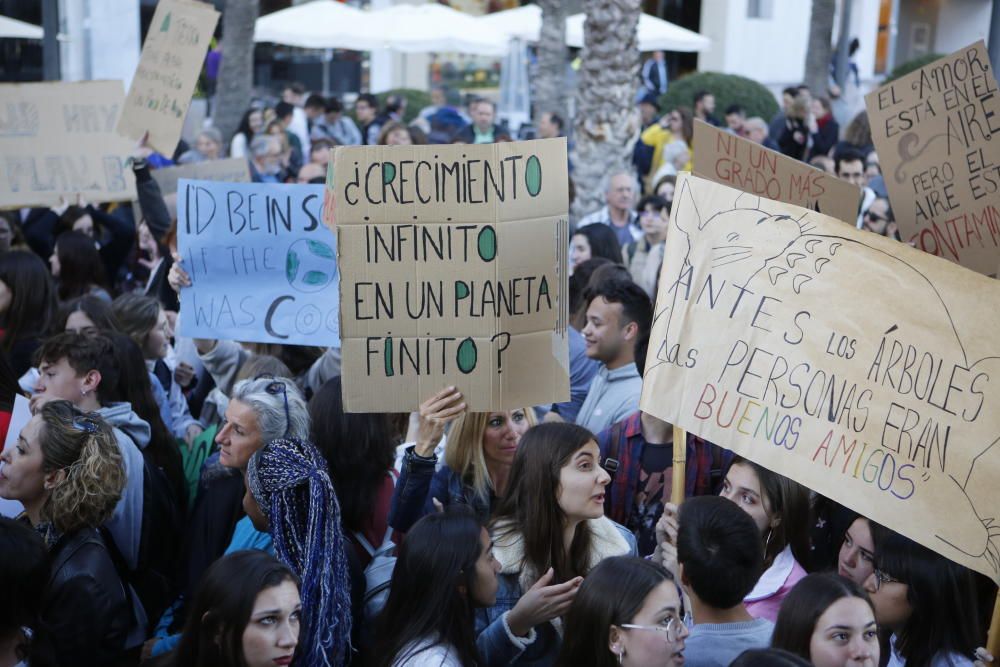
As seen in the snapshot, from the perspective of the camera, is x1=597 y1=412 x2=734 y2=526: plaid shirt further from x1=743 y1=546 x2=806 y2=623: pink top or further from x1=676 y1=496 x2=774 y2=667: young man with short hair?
x1=676 y1=496 x2=774 y2=667: young man with short hair

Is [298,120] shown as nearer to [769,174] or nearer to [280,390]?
[769,174]

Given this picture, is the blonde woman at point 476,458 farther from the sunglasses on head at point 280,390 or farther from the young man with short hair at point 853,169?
the young man with short hair at point 853,169

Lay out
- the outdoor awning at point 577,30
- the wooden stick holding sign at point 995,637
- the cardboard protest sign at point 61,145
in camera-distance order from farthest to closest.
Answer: the outdoor awning at point 577,30 → the cardboard protest sign at point 61,145 → the wooden stick holding sign at point 995,637

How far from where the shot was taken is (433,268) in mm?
4324

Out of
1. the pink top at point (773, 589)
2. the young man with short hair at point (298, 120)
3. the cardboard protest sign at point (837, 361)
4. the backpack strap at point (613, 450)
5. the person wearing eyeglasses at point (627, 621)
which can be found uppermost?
the cardboard protest sign at point (837, 361)

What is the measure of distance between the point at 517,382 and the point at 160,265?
13.6 ft

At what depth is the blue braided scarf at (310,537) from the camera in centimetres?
372

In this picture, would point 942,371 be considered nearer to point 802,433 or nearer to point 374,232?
point 802,433

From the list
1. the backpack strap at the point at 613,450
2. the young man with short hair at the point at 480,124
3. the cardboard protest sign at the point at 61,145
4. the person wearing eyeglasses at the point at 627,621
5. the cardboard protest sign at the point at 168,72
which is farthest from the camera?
the young man with short hair at the point at 480,124

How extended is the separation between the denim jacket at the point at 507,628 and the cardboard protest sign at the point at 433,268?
0.56 meters

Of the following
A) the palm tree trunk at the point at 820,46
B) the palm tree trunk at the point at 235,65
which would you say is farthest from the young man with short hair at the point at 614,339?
the palm tree trunk at the point at 820,46

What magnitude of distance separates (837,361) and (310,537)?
1733mm

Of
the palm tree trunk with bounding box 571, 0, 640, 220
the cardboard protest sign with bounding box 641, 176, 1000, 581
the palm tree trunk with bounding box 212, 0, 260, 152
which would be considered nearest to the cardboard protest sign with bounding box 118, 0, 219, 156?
the cardboard protest sign with bounding box 641, 176, 1000, 581

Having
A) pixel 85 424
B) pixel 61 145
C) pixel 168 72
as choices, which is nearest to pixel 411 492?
pixel 85 424
